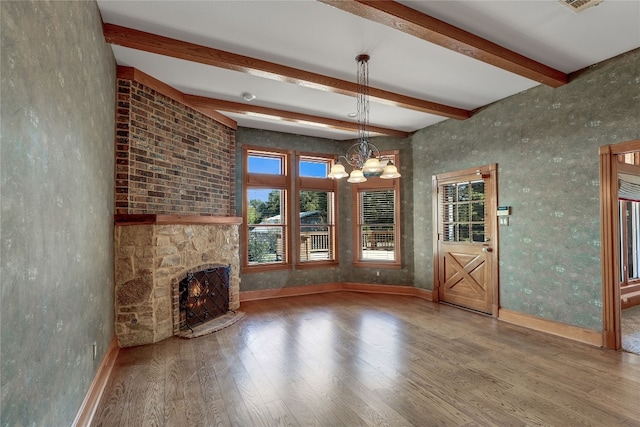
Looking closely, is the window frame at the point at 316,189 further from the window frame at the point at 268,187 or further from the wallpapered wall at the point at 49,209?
the wallpapered wall at the point at 49,209

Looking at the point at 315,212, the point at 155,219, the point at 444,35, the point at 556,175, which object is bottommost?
the point at 155,219

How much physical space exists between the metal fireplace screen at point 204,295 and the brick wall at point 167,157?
0.91 metres

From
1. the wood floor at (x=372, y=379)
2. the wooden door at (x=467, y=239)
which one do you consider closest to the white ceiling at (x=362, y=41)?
the wooden door at (x=467, y=239)

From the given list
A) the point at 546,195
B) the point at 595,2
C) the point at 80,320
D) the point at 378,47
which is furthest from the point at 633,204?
the point at 80,320

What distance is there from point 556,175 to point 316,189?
3811 mm

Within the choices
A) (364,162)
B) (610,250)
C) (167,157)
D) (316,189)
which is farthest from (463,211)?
(167,157)

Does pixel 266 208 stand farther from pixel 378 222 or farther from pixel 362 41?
pixel 362 41

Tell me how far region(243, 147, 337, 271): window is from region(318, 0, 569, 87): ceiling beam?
3.59 meters

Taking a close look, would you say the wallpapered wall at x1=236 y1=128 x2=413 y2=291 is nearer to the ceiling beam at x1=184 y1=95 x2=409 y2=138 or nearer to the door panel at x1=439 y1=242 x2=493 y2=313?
the door panel at x1=439 y1=242 x2=493 y2=313

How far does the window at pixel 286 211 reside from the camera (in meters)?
5.76

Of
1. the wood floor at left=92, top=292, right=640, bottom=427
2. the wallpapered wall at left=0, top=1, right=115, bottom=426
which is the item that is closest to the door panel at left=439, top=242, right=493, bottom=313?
the wood floor at left=92, top=292, right=640, bottom=427

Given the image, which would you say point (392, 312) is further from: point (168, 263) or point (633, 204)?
point (633, 204)

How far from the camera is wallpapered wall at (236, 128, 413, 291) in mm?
5668

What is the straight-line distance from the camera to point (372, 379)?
2.76 meters
